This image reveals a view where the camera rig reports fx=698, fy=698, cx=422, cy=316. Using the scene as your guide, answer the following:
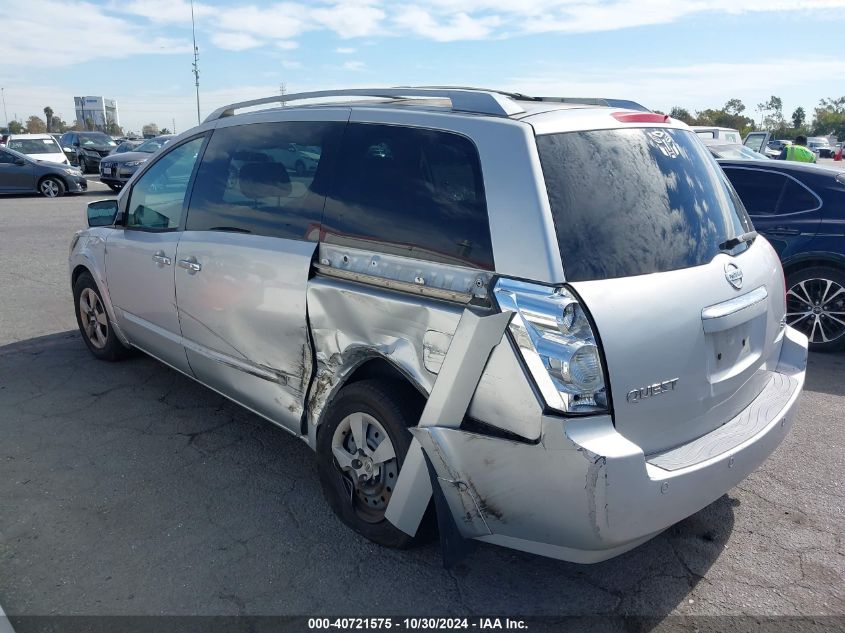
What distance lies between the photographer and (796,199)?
6285 millimetres

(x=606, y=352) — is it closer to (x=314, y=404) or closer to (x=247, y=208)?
(x=314, y=404)

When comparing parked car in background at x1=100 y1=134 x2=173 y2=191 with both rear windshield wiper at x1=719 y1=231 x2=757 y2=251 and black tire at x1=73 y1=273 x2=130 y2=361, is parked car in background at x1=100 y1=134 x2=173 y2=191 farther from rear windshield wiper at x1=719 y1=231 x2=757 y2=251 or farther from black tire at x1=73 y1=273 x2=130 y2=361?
rear windshield wiper at x1=719 y1=231 x2=757 y2=251

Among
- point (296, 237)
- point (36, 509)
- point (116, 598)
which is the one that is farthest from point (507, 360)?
point (36, 509)

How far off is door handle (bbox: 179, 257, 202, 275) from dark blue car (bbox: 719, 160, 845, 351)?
4931 millimetres

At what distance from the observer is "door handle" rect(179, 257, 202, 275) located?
3938mm

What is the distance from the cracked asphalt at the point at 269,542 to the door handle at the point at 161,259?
1019mm

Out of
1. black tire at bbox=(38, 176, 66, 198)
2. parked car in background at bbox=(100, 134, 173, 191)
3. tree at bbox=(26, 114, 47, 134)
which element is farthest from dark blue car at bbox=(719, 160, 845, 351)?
tree at bbox=(26, 114, 47, 134)

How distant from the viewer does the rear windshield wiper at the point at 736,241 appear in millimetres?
3002

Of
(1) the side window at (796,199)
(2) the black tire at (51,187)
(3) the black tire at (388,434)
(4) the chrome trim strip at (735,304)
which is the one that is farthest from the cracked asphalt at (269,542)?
(2) the black tire at (51,187)

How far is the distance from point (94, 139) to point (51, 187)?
9.29m

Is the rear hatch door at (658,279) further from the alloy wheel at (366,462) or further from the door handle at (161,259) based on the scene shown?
the door handle at (161,259)

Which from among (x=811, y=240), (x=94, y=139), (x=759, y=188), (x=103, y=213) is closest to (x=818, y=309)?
(x=811, y=240)

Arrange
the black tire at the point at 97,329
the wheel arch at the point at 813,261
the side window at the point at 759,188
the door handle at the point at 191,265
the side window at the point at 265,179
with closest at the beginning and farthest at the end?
the side window at the point at 265,179, the door handle at the point at 191,265, the black tire at the point at 97,329, the wheel arch at the point at 813,261, the side window at the point at 759,188

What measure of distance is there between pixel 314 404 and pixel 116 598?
1144 mm
